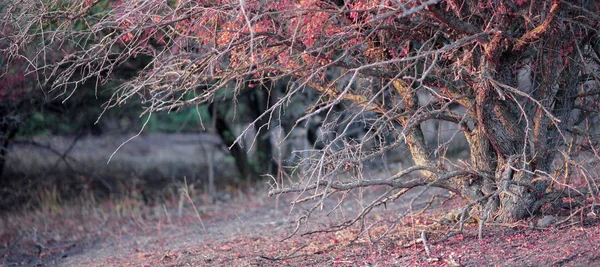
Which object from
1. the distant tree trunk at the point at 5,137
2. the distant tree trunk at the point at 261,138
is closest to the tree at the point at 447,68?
the distant tree trunk at the point at 5,137

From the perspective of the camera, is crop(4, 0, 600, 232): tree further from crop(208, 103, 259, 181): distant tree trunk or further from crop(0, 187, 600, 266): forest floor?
crop(208, 103, 259, 181): distant tree trunk

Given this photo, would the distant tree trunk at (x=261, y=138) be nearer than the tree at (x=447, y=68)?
No

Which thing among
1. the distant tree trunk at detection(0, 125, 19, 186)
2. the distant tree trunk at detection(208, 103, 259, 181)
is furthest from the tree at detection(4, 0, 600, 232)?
the distant tree trunk at detection(208, 103, 259, 181)

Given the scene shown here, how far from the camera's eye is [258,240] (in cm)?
757

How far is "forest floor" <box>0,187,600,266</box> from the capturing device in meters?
5.34

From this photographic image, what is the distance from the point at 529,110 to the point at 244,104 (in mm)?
10422

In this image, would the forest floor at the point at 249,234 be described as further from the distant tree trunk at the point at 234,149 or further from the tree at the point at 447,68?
the distant tree trunk at the point at 234,149

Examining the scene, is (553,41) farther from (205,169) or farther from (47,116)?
(205,169)

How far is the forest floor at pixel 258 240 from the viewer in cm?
534

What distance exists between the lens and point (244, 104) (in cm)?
1605

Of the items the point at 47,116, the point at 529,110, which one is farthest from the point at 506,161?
the point at 47,116

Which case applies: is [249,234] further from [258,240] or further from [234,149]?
[234,149]

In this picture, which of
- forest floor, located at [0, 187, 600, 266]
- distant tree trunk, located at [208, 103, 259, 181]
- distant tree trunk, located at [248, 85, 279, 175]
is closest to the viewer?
forest floor, located at [0, 187, 600, 266]

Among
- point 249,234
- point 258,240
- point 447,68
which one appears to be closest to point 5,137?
point 249,234
